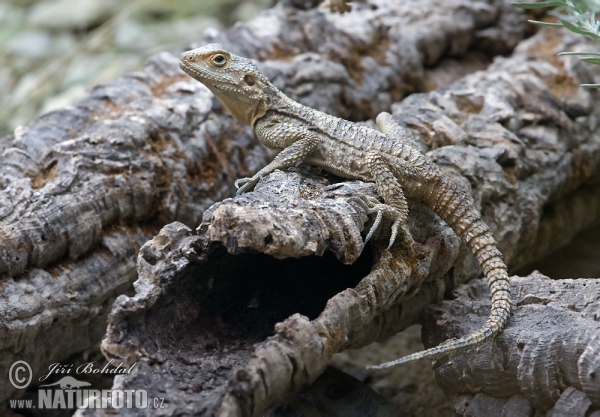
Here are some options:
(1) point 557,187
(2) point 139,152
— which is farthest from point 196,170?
(1) point 557,187

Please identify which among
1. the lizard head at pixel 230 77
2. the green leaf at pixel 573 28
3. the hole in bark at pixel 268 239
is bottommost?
the hole in bark at pixel 268 239

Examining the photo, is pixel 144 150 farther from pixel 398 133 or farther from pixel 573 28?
pixel 573 28

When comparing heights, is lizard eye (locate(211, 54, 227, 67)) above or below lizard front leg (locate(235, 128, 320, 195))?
above

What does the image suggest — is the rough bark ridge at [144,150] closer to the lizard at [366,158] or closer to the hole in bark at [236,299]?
the lizard at [366,158]

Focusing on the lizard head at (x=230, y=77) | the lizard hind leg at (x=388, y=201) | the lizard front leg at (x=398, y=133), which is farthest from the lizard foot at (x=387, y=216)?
the lizard head at (x=230, y=77)

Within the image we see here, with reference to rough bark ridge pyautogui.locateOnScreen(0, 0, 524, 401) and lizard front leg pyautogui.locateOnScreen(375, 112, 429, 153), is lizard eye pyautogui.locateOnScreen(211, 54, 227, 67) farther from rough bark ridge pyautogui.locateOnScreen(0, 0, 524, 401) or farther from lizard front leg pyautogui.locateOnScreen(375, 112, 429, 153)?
lizard front leg pyautogui.locateOnScreen(375, 112, 429, 153)

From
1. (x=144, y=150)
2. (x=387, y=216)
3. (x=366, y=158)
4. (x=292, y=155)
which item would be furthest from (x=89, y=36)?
(x=387, y=216)

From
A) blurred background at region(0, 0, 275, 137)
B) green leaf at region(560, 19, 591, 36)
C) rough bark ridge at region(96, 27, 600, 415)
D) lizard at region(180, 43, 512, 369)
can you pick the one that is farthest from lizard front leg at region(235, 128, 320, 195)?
blurred background at region(0, 0, 275, 137)
